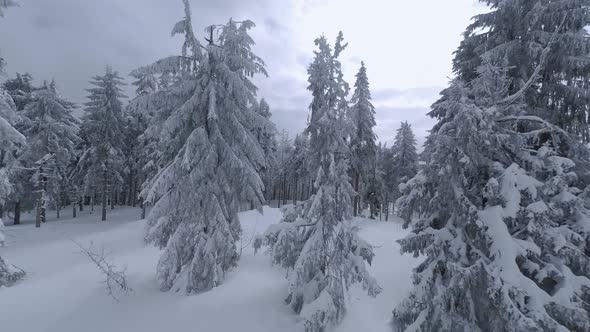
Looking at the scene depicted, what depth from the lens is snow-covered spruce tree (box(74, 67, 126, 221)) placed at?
92.6 ft

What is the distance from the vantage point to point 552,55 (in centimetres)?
888

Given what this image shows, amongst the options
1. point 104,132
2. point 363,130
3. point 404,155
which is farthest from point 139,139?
point 404,155

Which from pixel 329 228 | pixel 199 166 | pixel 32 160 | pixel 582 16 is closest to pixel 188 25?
pixel 199 166

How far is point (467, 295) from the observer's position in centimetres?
532

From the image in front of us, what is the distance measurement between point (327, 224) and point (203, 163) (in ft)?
16.6

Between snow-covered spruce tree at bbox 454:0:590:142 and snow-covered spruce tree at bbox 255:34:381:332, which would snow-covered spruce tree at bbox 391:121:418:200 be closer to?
snow-covered spruce tree at bbox 454:0:590:142

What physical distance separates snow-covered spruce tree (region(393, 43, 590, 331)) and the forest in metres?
0.03

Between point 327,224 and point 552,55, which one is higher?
point 552,55

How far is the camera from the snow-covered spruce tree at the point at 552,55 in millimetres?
8562

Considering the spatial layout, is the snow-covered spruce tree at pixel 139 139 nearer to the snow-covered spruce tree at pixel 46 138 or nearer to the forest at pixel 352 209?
the snow-covered spruce tree at pixel 46 138

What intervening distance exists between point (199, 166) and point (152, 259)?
9228 mm

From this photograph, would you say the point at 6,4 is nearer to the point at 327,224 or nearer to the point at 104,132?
the point at 327,224

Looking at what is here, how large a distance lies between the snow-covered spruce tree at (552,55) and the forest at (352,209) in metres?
0.05

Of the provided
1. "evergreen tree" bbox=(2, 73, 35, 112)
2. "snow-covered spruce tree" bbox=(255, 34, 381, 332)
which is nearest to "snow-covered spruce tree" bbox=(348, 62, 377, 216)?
"snow-covered spruce tree" bbox=(255, 34, 381, 332)
